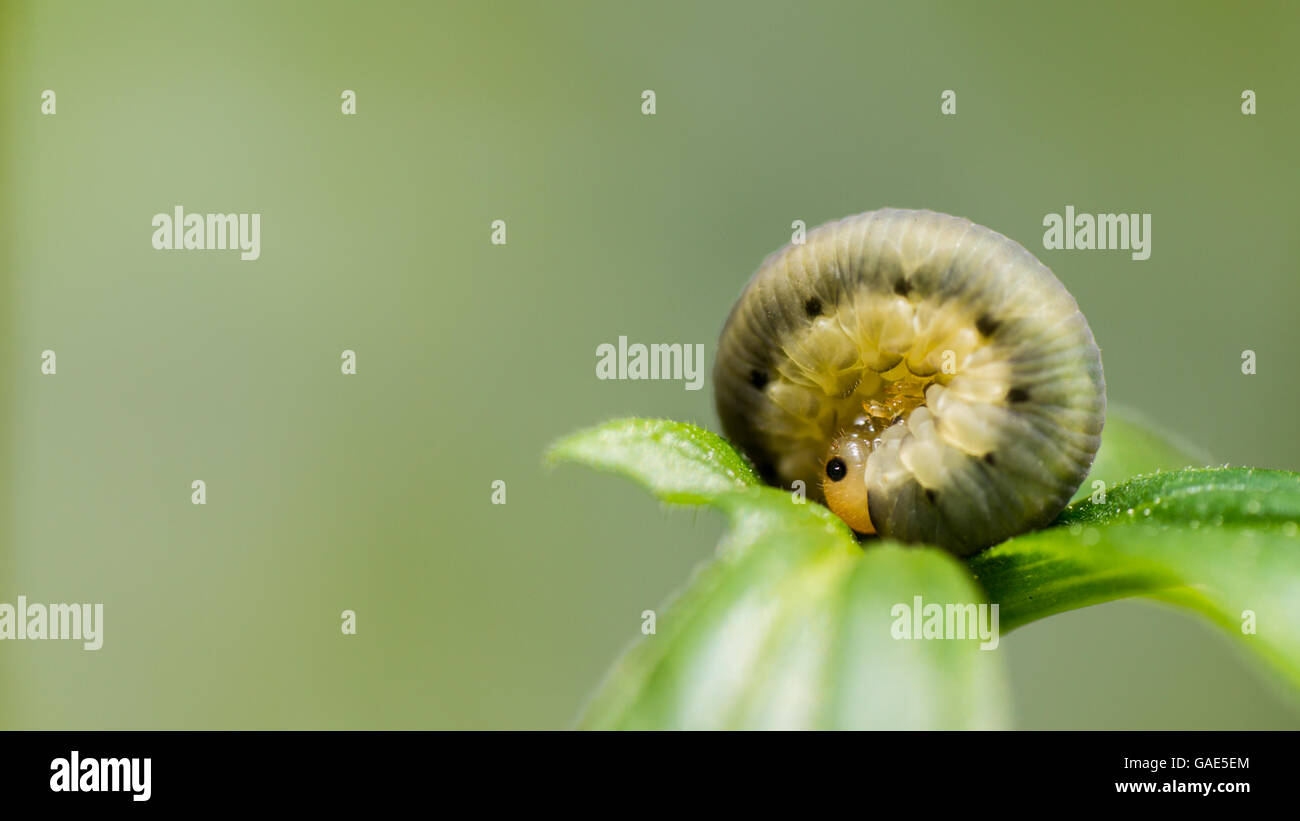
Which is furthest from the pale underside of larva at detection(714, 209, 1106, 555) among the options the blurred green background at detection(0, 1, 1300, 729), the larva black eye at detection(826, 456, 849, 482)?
the blurred green background at detection(0, 1, 1300, 729)

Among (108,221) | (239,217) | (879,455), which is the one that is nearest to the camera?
(879,455)

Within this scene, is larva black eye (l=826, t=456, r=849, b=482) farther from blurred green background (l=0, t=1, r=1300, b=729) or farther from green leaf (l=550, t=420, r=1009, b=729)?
blurred green background (l=0, t=1, r=1300, b=729)

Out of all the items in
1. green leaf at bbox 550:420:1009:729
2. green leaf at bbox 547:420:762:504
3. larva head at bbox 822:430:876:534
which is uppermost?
green leaf at bbox 547:420:762:504

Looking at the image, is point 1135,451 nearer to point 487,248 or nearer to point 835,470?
point 835,470
